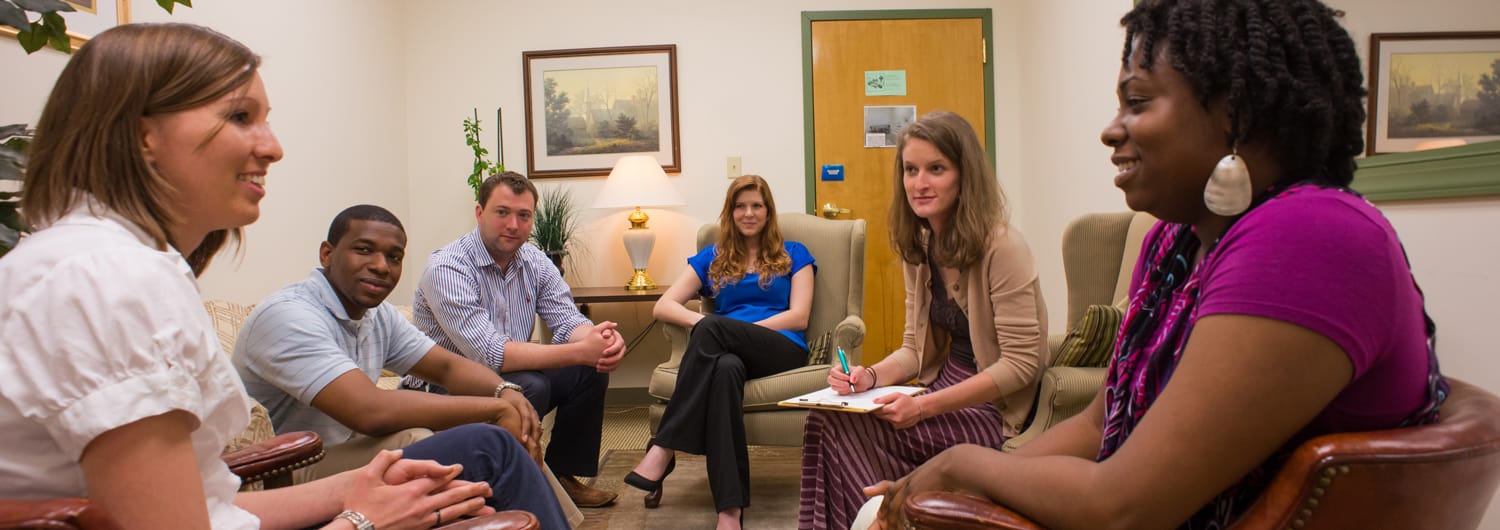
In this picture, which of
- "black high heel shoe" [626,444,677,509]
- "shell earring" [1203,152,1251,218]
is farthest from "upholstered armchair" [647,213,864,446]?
"shell earring" [1203,152,1251,218]

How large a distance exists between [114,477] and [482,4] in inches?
176

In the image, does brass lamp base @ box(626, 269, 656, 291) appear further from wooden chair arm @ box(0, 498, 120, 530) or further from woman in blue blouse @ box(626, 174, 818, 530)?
wooden chair arm @ box(0, 498, 120, 530)

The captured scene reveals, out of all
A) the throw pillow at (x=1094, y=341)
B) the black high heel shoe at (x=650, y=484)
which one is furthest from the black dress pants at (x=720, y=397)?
the throw pillow at (x=1094, y=341)

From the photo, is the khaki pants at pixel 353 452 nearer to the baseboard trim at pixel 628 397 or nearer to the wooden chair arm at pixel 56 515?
the wooden chair arm at pixel 56 515

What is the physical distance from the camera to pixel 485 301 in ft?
9.96

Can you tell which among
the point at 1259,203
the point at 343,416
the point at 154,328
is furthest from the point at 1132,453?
the point at 343,416

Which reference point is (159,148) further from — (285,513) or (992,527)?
(992,527)

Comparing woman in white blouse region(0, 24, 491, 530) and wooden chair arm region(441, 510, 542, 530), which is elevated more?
woman in white blouse region(0, 24, 491, 530)

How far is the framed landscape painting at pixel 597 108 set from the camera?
4.78 metres

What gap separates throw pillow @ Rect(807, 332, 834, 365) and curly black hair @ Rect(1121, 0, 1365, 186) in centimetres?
256

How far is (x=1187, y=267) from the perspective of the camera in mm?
1007

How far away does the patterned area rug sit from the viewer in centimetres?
291

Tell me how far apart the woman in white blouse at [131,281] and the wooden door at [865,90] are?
3876 mm

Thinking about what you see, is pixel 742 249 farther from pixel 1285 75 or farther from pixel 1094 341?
pixel 1285 75
